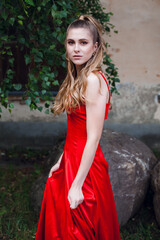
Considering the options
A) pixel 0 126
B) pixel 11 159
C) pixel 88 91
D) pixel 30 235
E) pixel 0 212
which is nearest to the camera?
pixel 88 91

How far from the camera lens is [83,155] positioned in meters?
1.54

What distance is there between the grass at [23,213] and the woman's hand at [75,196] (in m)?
1.65

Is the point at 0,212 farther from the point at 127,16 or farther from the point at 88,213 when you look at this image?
the point at 127,16

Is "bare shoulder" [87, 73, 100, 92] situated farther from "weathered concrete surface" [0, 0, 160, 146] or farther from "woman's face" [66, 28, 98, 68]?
"weathered concrete surface" [0, 0, 160, 146]

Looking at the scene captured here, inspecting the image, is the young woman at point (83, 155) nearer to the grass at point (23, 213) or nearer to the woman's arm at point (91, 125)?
the woman's arm at point (91, 125)

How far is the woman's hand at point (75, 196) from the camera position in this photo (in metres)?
1.54

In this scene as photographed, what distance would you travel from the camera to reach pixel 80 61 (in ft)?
5.41

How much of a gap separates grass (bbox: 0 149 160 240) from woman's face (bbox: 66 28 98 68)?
214 centimetres

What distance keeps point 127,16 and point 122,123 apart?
214 cm

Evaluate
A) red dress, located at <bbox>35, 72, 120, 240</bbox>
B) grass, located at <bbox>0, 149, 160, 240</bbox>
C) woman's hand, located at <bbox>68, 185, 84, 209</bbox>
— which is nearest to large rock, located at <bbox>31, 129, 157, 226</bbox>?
grass, located at <bbox>0, 149, 160, 240</bbox>

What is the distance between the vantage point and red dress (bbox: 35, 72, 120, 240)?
1610 millimetres

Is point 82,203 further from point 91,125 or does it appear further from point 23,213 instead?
point 23,213

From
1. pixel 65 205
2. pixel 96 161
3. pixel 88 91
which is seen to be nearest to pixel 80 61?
pixel 88 91

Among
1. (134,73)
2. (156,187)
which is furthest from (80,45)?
(134,73)
